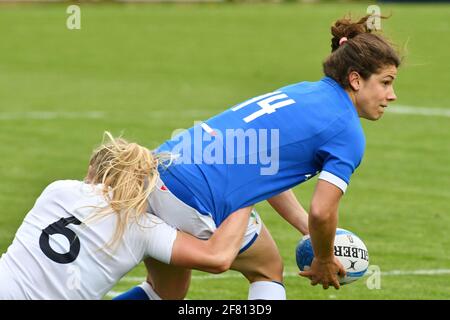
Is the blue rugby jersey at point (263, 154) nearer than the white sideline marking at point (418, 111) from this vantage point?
Yes

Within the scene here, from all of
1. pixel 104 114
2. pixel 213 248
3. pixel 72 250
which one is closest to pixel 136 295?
pixel 213 248

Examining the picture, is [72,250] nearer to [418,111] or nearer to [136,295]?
[136,295]

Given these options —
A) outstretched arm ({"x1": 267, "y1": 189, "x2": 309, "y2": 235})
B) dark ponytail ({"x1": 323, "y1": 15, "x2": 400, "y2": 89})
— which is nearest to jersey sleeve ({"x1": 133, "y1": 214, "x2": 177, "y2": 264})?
outstretched arm ({"x1": 267, "y1": 189, "x2": 309, "y2": 235})

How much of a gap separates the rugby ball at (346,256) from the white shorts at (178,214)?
836 millimetres

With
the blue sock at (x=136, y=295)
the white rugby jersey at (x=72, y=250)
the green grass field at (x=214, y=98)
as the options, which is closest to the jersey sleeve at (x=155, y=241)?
the white rugby jersey at (x=72, y=250)

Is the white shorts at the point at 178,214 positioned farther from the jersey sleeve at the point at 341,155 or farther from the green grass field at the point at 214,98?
the green grass field at the point at 214,98

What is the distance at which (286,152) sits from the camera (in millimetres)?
6176

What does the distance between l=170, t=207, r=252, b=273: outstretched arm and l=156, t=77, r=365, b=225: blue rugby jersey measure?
0.55 feet

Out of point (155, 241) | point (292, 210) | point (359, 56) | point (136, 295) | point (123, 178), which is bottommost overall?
point (136, 295)

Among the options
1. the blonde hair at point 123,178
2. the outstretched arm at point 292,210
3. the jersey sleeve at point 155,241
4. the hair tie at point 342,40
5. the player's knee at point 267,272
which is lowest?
the player's knee at point 267,272

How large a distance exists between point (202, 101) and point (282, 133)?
529 inches

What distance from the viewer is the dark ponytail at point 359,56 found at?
6.32 meters

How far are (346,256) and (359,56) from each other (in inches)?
50.6

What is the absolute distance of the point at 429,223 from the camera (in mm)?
10992
